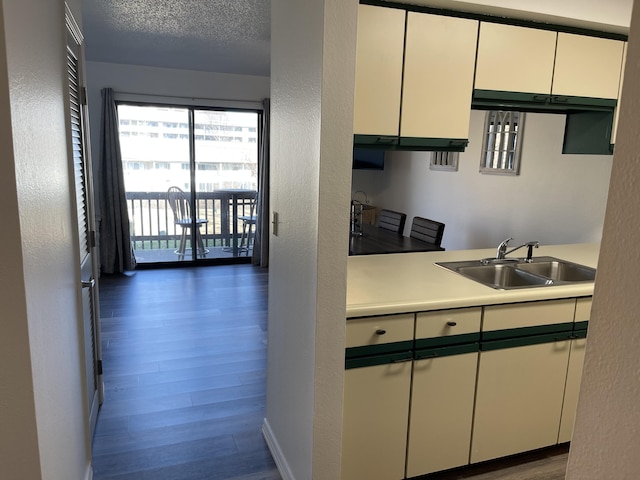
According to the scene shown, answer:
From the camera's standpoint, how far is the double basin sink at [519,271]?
2594 millimetres

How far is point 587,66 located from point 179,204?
16.5 ft

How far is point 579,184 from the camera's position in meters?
3.58

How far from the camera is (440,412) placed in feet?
6.86

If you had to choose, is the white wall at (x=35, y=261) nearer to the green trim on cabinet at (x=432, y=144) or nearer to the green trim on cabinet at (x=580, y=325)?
the green trim on cabinet at (x=432, y=144)

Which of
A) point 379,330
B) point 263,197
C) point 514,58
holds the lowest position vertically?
point 379,330

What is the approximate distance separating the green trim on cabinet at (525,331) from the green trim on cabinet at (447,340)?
0.17 feet

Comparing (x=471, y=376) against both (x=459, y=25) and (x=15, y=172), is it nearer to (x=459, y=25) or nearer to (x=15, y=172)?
(x=459, y=25)

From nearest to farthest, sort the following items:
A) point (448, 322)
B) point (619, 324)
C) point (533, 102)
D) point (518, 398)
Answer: point (619, 324), point (448, 322), point (518, 398), point (533, 102)

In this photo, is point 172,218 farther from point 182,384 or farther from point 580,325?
point 580,325

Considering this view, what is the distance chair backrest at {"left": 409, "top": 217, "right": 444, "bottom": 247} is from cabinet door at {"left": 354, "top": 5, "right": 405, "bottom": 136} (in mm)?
2124

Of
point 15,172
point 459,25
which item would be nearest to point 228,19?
point 459,25

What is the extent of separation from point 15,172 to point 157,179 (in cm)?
534

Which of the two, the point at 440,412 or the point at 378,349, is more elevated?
the point at 378,349

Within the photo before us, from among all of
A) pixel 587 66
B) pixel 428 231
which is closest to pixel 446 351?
pixel 587 66
